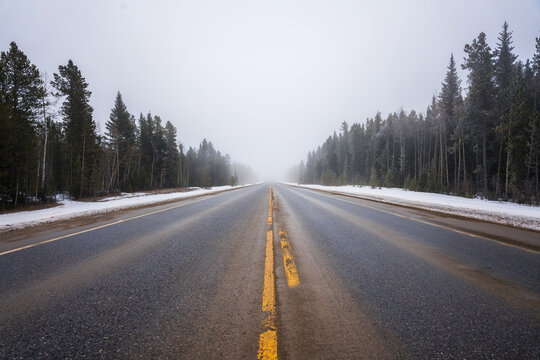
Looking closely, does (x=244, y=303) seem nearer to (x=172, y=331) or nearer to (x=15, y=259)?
(x=172, y=331)

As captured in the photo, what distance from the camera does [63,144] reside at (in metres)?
30.1

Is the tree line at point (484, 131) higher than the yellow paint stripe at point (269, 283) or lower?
higher

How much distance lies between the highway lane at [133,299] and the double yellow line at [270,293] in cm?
7

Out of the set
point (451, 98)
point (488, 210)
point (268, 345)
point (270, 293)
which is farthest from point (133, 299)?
point (451, 98)

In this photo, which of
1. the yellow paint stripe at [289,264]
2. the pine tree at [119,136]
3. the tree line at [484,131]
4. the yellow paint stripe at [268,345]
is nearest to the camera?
the yellow paint stripe at [268,345]

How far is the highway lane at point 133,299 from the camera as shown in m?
1.56

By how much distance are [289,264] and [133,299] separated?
1981mm

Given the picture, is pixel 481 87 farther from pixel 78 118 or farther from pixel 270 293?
pixel 78 118

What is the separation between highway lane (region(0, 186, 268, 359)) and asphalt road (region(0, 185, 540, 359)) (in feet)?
0.05

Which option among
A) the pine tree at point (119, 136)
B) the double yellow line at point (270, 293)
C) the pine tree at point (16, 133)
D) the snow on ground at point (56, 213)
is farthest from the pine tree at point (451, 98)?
the pine tree at point (119, 136)

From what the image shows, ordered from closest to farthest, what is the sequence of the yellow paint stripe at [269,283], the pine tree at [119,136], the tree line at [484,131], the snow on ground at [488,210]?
the yellow paint stripe at [269,283] → the snow on ground at [488,210] → the tree line at [484,131] → the pine tree at [119,136]

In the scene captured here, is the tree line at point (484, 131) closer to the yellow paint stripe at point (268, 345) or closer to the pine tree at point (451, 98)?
the pine tree at point (451, 98)

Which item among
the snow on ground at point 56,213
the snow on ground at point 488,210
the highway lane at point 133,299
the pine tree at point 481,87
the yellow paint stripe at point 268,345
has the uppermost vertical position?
the pine tree at point 481,87

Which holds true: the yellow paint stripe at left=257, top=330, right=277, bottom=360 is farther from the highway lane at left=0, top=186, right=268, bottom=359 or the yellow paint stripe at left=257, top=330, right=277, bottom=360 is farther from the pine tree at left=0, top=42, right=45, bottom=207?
the pine tree at left=0, top=42, right=45, bottom=207
